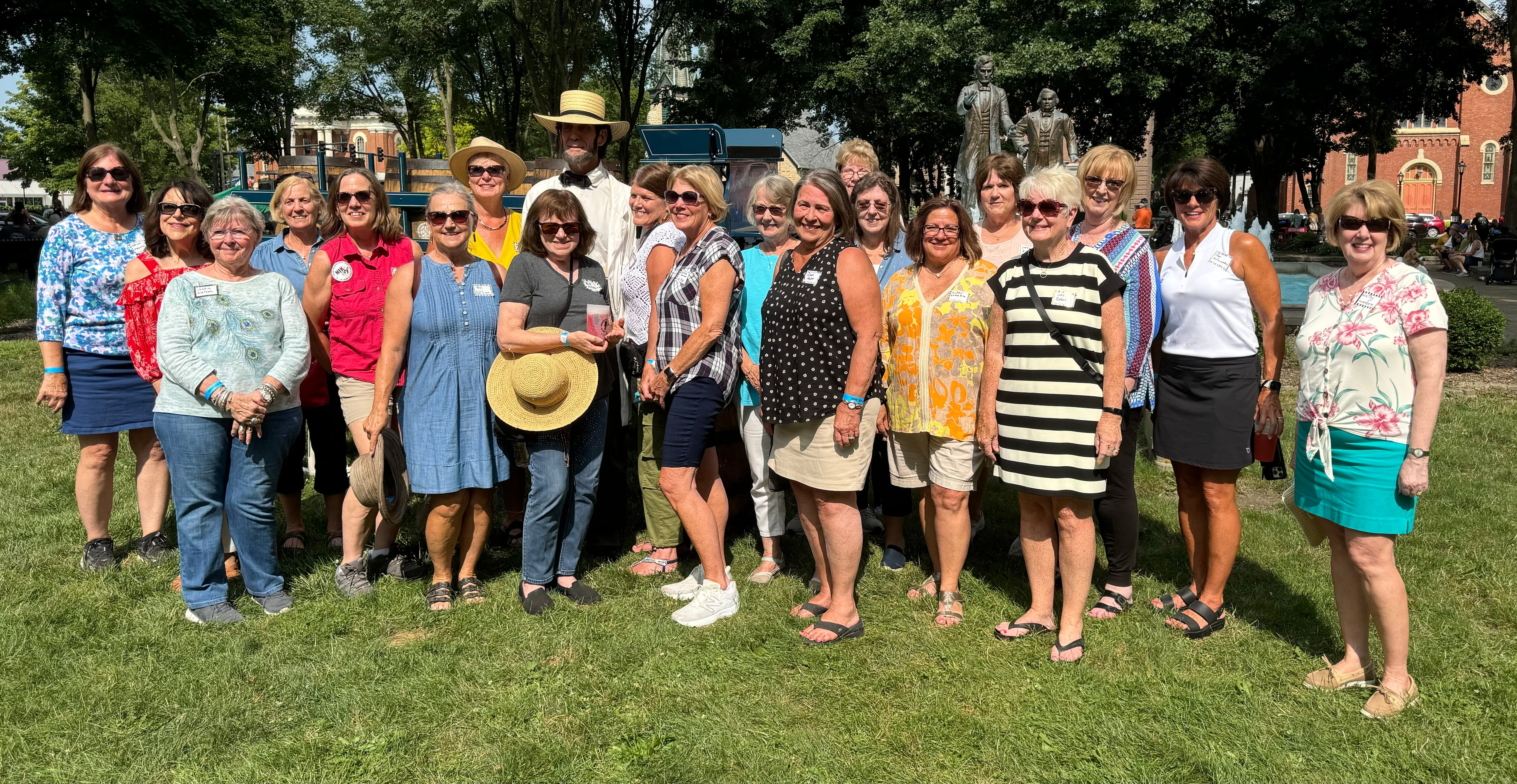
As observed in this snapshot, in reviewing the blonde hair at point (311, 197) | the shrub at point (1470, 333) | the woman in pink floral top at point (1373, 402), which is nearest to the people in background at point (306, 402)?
the blonde hair at point (311, 197)

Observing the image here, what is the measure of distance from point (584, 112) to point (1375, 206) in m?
3.92

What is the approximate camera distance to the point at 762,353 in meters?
4.06

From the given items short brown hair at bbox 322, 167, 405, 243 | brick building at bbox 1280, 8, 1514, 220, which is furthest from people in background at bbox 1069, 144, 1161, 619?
brick building at bbox 1280, 8, 1514, 220

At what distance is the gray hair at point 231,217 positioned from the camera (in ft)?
13.3

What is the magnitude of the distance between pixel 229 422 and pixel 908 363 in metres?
2.86

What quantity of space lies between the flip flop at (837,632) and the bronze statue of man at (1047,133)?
24.6 ft

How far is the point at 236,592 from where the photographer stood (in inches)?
180

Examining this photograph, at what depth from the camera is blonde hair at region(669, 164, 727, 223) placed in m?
4.12

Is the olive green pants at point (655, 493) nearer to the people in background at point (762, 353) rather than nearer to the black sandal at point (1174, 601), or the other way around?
the people in background at point (762, 353)

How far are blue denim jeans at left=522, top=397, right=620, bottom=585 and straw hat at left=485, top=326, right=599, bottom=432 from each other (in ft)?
0.31

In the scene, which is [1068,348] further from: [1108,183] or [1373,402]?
[1373,402]

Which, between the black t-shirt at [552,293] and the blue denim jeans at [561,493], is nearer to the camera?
the black t-shirt at [552,293]

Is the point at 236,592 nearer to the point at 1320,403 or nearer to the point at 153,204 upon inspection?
the point at 153,204

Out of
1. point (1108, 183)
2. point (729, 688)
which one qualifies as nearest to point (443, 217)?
point (729, 688)
